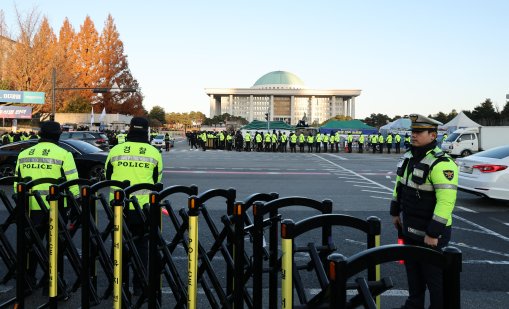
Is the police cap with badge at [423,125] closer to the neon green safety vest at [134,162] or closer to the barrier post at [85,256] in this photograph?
the neon green safety vest at [134,162]

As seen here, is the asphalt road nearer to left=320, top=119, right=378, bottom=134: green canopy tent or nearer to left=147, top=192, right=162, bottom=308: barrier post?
left=147, top=192, right=162, bottom=308: barrier post

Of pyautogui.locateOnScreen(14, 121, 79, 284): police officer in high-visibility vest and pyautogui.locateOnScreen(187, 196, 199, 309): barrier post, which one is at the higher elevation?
pyautogui.locateOnScreen(14, 121, 79, 284): police officer in high-visibility vest

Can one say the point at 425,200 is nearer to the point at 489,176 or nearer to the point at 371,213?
the point at 371,213

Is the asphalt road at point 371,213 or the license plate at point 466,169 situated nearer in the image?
the asphalt road at point 371,213

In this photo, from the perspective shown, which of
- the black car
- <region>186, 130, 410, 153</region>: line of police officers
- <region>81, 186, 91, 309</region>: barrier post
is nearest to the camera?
<region>81, 186, 91, 309</region>: barrier post

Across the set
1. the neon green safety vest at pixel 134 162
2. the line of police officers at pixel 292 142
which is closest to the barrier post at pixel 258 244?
the neon green safety vest at pixel 134 162

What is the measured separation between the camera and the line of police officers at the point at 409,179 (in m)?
3.75

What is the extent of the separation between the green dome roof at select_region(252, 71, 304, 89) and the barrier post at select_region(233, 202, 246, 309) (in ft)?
499

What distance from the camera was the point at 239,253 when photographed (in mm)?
3557

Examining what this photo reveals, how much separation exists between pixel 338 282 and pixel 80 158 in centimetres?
1264

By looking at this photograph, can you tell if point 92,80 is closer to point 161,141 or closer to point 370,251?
point 161,141

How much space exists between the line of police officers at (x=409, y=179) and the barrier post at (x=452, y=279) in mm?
1083

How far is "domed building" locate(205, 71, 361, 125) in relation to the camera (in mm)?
141750

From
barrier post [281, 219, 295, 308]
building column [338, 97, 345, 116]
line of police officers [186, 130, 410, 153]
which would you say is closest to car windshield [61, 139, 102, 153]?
barrier post [281, 219, 295, 308]
